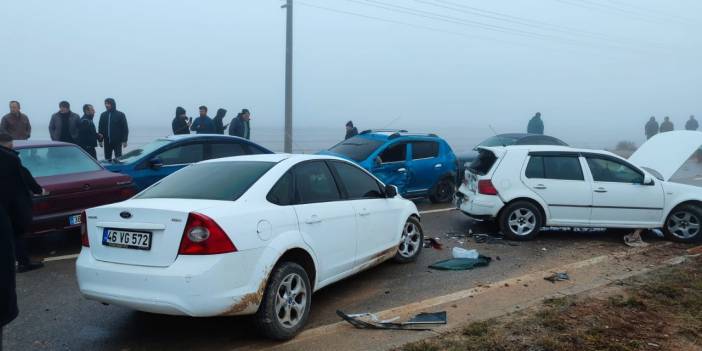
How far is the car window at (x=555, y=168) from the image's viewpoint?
867cm

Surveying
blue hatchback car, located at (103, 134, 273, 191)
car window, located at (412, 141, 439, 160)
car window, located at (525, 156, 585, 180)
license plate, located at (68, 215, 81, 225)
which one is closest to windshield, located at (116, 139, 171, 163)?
blue hatchback car, located at (103, 134, 273, 191)

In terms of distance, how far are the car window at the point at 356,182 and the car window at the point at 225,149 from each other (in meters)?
4.34

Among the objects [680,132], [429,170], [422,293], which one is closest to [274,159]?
[422,293]

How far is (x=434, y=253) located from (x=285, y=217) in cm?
358

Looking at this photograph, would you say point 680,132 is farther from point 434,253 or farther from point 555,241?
point 434,253

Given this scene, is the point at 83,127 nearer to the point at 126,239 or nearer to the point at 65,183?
the point at 65,183

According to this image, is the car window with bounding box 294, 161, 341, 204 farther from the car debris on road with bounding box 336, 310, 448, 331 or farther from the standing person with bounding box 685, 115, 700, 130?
the standing person with bounding box 685, 115, 700, 130

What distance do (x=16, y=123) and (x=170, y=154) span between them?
5037 millimetres

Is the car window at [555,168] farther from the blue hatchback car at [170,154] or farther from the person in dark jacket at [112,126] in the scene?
the person in dark jacket at [112,126]

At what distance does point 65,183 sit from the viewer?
7297 mm

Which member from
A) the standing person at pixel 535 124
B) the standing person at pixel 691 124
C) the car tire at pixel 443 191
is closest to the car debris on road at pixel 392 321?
the car tire at pixel 443 191

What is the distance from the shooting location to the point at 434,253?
7730 mm

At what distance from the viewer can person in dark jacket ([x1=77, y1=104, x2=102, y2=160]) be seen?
42.4 ft

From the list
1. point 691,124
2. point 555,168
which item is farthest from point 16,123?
point 691,124
